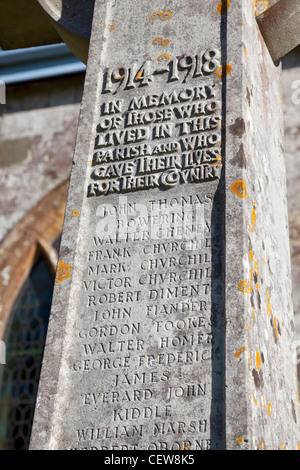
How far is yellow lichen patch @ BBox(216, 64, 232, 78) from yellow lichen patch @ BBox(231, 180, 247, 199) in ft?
2.25

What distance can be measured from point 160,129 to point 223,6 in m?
0.81

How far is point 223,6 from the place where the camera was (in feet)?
13.7

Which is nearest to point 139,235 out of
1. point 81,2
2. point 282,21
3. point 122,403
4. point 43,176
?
point 122,403

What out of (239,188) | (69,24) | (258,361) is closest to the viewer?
(258,361)

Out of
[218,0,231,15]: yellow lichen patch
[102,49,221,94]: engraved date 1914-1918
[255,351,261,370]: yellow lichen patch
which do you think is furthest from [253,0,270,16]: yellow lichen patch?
[255,351,261,370]: yellow lichen patch

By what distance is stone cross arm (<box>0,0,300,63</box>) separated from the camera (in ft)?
14.3

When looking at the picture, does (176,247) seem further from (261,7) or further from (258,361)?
(261,7)

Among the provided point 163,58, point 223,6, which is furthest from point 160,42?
point 223,6

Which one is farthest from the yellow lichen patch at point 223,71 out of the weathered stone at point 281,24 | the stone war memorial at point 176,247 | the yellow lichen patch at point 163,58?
the weathered stone at point 281,24

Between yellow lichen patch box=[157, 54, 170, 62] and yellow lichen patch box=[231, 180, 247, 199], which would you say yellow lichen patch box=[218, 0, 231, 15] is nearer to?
yellow lichen patch box=[157, 54, 170, 62]

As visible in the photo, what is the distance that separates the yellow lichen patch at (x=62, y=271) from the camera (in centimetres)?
376

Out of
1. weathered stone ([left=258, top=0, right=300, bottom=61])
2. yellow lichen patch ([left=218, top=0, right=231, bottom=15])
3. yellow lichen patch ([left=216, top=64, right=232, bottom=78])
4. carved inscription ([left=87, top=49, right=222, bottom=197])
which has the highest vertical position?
weathered stone ([left=258, top=0, right=300, bottom=61])
